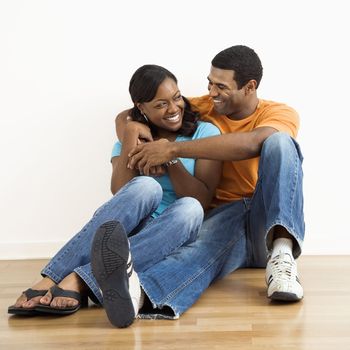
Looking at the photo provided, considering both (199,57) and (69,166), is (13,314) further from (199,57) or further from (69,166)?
(199,57)

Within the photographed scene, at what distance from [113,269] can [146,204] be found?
1.43 ft

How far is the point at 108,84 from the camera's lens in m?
3.31

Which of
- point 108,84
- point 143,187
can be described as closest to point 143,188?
point 143,187

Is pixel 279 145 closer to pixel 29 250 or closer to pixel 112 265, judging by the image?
pixel 112 265

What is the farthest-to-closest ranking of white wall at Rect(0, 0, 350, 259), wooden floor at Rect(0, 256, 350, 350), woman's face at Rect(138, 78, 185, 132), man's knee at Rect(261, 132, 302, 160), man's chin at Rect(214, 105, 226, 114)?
white wall at Rect(0, 0, 350, 259), man's chin at Rect(214, 105, 226, 114), woman's face at Rect(138, 78, 185, 132), man's knee at Rect(261, 132, 302, 160), wooden floor at Rect(0, 256, 350, 350)

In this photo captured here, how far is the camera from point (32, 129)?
3.35 metres

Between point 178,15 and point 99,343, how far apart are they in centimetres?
166

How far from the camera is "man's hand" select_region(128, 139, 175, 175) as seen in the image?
261 cm

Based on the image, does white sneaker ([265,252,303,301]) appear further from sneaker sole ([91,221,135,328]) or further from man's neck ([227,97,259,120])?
man's neck ([227,97,259,120])

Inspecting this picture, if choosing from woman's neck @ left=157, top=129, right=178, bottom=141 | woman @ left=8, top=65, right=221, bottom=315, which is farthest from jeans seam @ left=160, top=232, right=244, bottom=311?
woman's neck @ left=157, top=129, right=178, bottom=141

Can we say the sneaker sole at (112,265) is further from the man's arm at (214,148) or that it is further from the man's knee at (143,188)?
the man's arm at (214,148)

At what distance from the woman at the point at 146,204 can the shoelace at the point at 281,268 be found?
0.28 meters

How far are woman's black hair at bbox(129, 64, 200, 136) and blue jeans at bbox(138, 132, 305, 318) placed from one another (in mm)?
331

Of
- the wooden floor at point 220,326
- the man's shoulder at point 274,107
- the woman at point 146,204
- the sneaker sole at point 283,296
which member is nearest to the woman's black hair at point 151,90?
the woman at point 146,204
